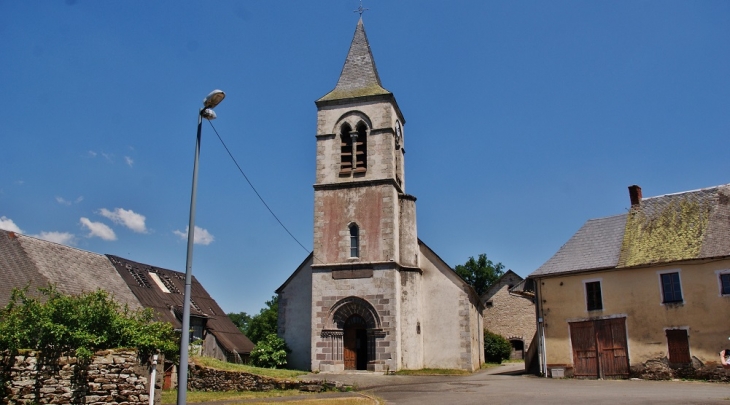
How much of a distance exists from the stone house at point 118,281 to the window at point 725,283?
819 inches

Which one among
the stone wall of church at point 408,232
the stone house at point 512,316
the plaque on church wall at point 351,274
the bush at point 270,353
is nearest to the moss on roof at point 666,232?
the stone wall of church at point 408,232

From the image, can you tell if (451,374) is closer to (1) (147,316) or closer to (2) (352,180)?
(2) (352,180)

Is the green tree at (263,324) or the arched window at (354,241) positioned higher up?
the arched window at (354,241)

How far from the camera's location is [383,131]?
30.4 meters

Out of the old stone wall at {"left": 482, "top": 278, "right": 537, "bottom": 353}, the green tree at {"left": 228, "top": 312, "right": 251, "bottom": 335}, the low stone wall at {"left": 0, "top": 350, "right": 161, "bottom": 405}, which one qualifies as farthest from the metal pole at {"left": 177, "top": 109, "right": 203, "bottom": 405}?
the green tree at {"left": 228, "top": 312, "right": 251, "bottom": 335}

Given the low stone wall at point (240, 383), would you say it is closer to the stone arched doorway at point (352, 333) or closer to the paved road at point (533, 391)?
the paved road at point (533, 391)

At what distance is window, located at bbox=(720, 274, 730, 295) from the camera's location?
74.8 ft

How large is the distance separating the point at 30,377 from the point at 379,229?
1712 cm

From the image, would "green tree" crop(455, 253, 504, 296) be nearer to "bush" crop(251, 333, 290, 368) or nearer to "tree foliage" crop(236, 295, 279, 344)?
"tree foliage" crop(236, 295, 279, 344)

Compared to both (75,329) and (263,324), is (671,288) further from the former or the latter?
(263,324)

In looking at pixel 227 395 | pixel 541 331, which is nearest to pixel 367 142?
pixel 541 331

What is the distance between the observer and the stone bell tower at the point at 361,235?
27.8 m

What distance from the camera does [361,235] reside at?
29.2 meters

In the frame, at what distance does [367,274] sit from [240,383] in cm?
890
